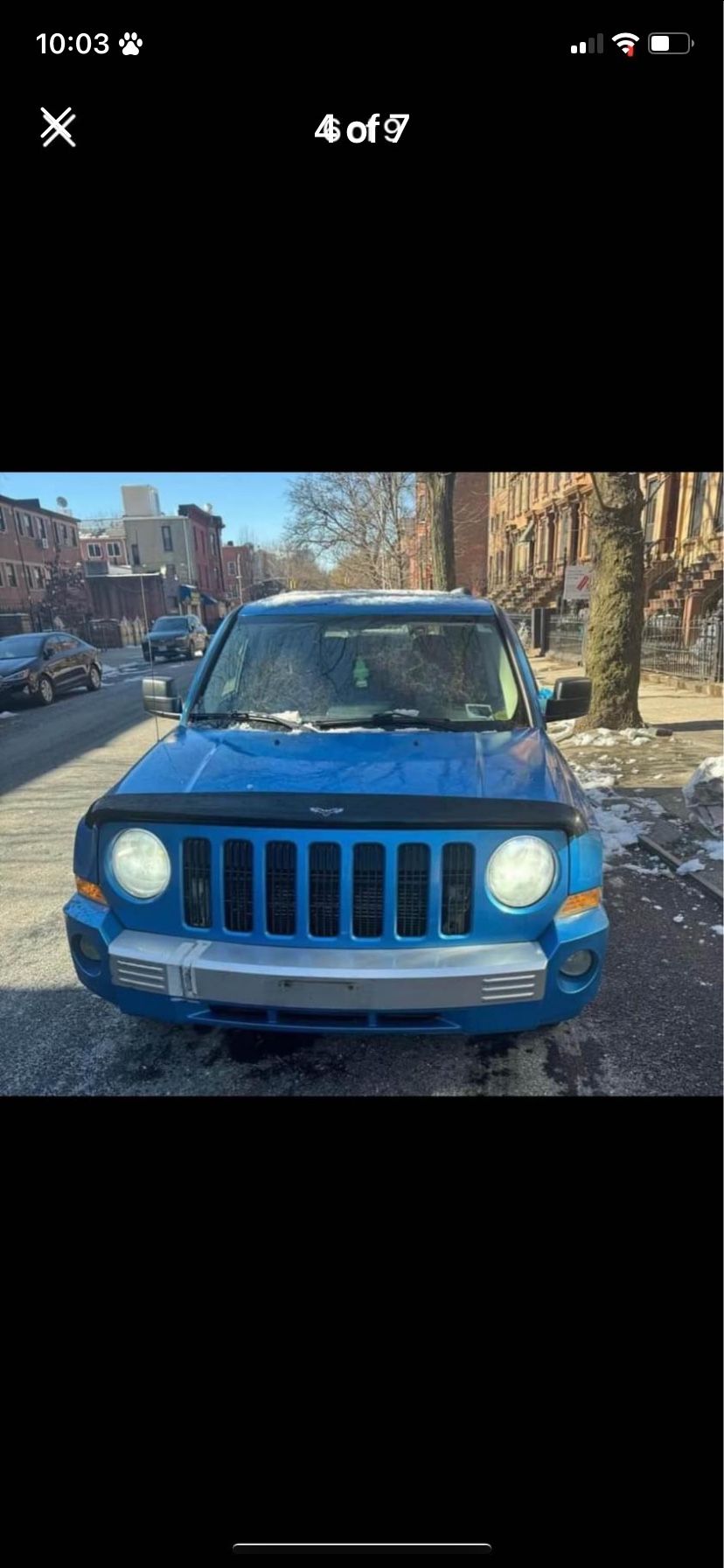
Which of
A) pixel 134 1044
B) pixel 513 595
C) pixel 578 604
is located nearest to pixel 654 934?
pixel 134 1044

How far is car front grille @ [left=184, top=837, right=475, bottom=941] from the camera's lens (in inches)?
89.4

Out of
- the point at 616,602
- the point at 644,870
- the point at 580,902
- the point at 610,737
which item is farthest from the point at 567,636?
the point at 580,902

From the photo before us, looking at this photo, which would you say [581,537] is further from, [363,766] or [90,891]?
[90,891]

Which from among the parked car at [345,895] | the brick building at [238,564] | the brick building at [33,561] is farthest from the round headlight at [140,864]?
the brick building at [33,561]

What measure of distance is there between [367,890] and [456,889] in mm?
289

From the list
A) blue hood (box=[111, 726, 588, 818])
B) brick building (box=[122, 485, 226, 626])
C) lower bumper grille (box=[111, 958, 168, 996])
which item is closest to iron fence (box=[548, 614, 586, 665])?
brick building (box=[122, 485, 226, 626])

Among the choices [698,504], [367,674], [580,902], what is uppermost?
[698,504]

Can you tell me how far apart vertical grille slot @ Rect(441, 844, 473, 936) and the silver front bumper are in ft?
0.24

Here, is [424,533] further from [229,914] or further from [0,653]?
[229,914]

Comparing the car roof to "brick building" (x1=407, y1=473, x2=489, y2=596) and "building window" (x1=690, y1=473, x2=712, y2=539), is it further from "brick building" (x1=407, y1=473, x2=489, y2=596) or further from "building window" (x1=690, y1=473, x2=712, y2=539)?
"building window" (x1=690, y1=473, x2=712, y2=539)

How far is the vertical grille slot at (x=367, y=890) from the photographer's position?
2275 millimetres

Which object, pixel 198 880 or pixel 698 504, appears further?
pixel 698 504

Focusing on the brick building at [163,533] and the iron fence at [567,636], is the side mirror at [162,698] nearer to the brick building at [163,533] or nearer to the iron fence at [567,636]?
the brick building at [163,533]

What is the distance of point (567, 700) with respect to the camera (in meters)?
3.79
